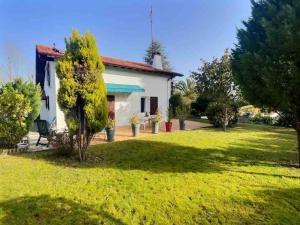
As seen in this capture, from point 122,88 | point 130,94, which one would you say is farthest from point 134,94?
point 122,88

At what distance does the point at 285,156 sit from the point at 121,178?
10789 mm

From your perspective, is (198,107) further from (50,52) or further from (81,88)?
(81,88)

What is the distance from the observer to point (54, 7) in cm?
3039

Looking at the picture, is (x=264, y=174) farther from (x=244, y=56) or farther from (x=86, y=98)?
(x=86, y=98)

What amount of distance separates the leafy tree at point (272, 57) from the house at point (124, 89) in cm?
1692

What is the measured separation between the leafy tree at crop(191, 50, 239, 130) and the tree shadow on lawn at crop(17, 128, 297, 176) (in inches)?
352

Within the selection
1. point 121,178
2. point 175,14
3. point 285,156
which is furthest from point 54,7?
point 285,156

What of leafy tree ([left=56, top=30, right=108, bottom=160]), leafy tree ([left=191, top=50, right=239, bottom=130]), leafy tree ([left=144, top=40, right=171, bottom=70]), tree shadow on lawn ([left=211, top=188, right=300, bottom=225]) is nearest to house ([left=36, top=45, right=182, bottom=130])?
leafy tree ([left=191, top=50, right=239, bottom=130])

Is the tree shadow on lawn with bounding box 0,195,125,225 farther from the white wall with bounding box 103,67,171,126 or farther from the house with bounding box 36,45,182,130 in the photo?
the white wall with bounding box 103,67,171,126

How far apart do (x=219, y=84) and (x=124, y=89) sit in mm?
10614

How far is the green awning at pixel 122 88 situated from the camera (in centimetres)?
2604

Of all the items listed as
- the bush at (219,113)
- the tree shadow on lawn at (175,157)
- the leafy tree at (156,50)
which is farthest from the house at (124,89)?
the leafy tree at (156,50)

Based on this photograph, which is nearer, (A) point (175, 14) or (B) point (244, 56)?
(B) point (244, 56)

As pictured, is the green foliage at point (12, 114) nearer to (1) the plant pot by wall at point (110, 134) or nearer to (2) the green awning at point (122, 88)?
(1) the plant pot by wall at point (110, 134)
